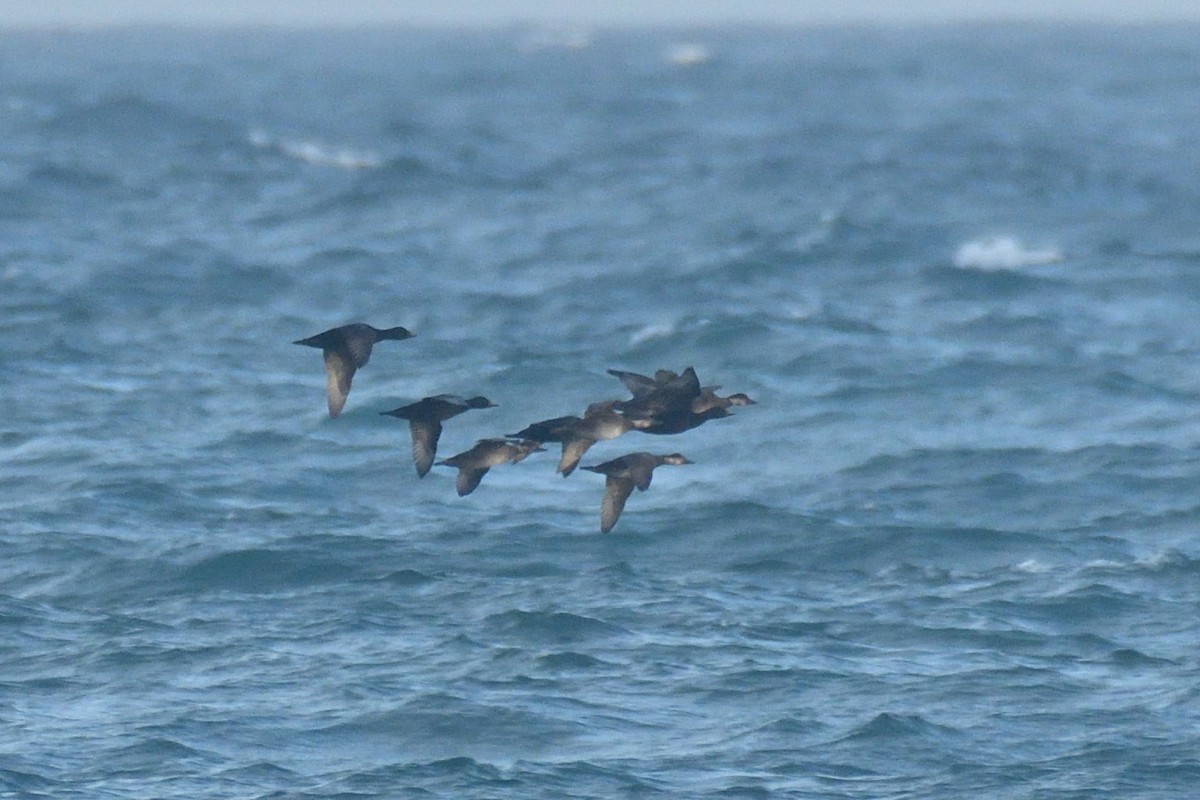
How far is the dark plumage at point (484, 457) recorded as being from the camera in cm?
1515

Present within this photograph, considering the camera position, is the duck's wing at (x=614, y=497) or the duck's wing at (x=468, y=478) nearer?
the duck's wing at (x=468, y=478)

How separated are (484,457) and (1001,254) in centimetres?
2783

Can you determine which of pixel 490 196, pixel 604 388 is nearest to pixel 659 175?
pixel 490 196

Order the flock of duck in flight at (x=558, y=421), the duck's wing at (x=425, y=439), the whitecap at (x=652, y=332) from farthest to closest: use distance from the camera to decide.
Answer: the whitecap at (x=652, y=332) < the duck's wing at (x=425, y=439) < the flock of duck in flight at (x=558, y=421)

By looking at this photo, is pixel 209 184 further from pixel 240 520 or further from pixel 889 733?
pixel 889 733

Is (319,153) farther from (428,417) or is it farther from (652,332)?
(428,417)

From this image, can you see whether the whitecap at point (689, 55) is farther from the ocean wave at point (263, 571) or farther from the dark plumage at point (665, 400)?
the dark plumage at point (665, 400)

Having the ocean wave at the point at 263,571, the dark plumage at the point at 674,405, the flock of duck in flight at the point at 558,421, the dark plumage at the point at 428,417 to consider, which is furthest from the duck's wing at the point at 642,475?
the ocean wave at the point at 263,571

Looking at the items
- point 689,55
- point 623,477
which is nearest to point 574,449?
point 623,477

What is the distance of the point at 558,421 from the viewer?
604 inches

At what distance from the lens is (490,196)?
1941 inches

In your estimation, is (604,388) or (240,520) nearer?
(240,520)

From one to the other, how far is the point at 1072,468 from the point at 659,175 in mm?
30044

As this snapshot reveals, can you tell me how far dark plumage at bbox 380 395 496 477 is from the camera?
15.1 meters
